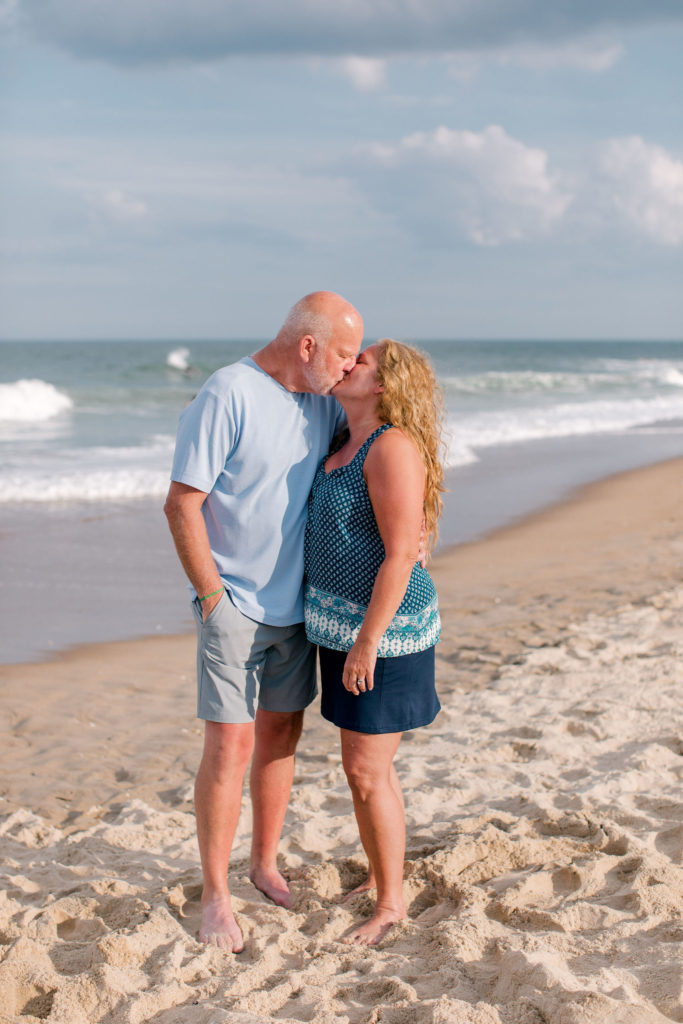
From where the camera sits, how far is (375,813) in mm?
2961

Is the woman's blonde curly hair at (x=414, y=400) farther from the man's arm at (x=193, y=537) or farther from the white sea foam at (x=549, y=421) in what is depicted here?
the white sea foam at (x=549, y=421)

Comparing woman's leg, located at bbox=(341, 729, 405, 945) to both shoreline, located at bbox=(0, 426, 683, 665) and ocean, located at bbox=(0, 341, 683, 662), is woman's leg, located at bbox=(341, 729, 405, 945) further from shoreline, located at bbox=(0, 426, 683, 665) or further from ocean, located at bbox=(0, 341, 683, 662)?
shoreline, located at bbox=(0, 426, 683, 665)

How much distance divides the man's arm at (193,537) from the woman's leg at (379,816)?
633 mm

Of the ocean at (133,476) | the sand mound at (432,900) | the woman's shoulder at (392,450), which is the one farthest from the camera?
the ocean at (133,476)

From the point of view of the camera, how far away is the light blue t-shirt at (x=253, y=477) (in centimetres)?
285

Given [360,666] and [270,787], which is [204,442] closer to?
[360,666]

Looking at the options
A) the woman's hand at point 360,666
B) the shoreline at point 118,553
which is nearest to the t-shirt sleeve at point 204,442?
the woman's hand at point 360,666

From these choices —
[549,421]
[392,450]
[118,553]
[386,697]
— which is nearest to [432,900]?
[386,697]

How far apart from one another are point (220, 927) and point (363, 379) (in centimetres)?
178

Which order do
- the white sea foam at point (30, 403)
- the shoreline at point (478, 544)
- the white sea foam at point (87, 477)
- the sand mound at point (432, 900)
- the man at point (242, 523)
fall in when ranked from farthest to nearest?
the white sea foam at point (30, 403), the white sea foam at point (87, 477), the shoreline at point (478, 544), the man at point (242, 523), the sand mound at point (432, 900)

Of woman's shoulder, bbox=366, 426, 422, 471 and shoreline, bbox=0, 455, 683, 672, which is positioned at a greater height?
woman's shoulder, bbox=366, 426, 422, 471

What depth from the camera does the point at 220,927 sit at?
9.51 feet

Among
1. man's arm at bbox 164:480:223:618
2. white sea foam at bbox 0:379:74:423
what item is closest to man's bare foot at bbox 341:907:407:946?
man's arm at bbox 164:480:223:618

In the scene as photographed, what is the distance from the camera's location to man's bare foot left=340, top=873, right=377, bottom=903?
3178mm
